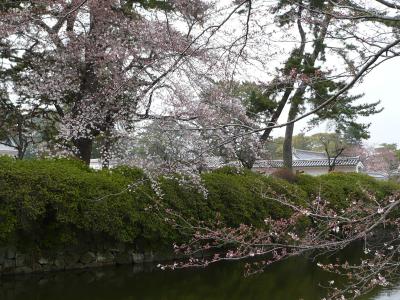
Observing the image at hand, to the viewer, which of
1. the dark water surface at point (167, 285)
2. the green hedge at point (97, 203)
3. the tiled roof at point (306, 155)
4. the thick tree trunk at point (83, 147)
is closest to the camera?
the dark water surface at point (167, 285)

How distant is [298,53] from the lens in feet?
35.3

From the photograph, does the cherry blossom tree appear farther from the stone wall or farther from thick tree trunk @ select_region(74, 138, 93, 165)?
the stone wall

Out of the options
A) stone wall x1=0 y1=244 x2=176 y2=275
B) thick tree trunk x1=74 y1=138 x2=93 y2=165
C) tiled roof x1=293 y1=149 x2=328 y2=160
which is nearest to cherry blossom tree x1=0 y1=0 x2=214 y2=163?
thick tree trunk x1=74 y1=138 x2=93 y2=165

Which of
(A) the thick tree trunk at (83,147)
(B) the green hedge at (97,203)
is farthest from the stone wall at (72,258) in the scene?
(A) the thick tree trunk at (83,147)

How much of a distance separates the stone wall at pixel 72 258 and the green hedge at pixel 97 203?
8.7 inches

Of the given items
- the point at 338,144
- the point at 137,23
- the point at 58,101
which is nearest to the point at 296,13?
the point at 137,23

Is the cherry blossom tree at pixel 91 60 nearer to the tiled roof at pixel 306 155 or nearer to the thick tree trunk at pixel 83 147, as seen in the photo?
the thick tree trunk at pixel 83 147

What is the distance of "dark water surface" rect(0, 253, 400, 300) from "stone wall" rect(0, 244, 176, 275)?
287 mm

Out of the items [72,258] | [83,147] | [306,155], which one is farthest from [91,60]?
[306,155]

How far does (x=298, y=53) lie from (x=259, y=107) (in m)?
1.54

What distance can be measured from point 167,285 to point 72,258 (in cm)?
224

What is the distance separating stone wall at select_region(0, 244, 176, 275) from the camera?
8.18 m

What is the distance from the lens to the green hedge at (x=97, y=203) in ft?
25.6

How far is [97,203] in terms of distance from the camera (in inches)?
336
